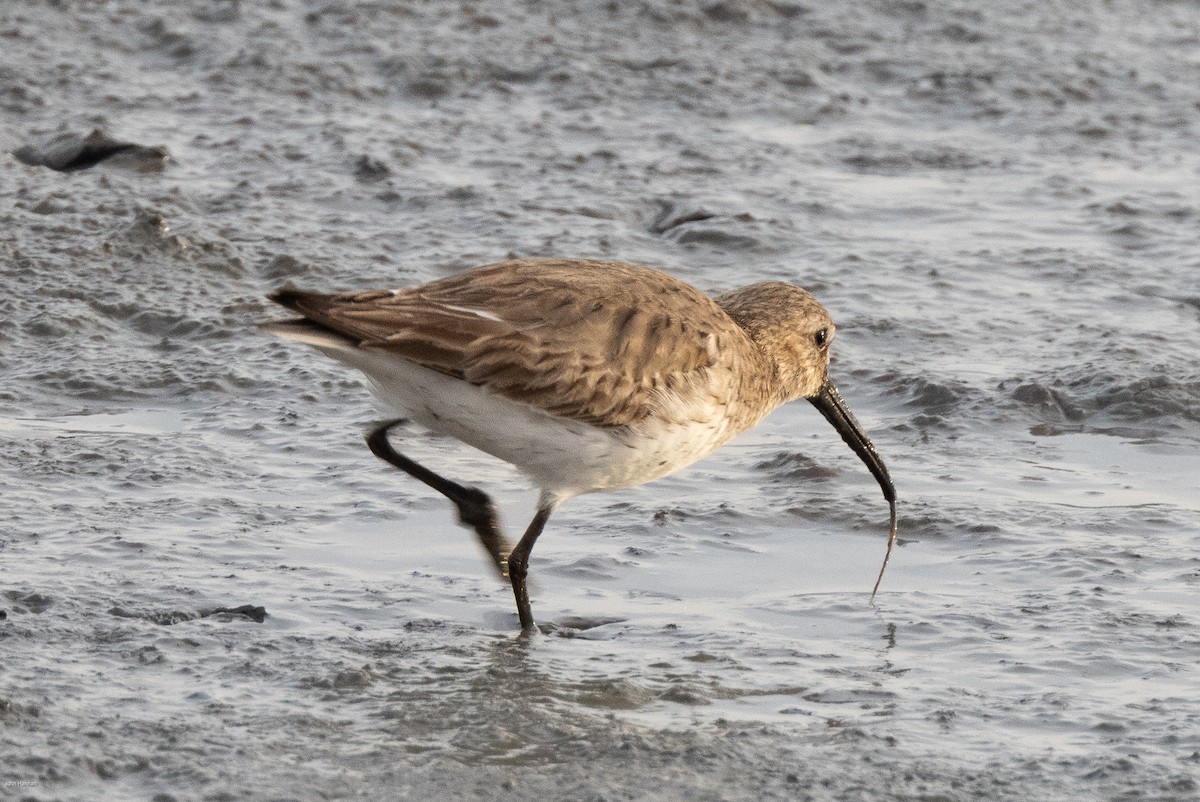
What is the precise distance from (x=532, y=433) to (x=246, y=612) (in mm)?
1039

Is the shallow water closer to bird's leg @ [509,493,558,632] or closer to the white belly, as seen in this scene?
bird's leg @ [509,493,558,632]

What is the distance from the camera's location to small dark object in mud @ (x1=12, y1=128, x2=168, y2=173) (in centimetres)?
968

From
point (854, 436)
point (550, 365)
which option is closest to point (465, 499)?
point (550, 365)

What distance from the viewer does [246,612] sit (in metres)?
5.47

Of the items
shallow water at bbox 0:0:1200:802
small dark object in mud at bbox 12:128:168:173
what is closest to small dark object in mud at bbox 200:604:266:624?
shallow water at bbox 0:0:1200:802

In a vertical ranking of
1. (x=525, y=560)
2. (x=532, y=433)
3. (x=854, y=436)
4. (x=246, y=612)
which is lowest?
(x=246, y=612)

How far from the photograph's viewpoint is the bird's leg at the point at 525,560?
569 cm

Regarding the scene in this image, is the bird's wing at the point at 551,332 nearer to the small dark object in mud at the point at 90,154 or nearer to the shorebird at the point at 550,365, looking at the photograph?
the shorebird at the point at 550,365

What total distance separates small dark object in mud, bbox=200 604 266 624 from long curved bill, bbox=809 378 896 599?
2183mm

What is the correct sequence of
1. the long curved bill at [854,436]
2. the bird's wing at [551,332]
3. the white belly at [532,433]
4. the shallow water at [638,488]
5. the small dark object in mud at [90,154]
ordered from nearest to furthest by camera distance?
the shallow water at [638,488]
the bird's wing at [551,332]
the white belly at [532,433]
the long curved bill at [854,436]
the small dark object in mud at [90,154]

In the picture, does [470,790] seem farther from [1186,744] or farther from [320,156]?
[320,156]

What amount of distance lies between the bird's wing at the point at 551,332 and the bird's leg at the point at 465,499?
71 centimetres

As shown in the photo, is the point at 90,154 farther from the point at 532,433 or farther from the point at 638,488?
the point at 532,433

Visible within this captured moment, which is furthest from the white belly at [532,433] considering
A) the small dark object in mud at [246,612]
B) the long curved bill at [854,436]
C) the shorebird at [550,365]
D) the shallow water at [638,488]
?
the long curved bill at [854,436]
